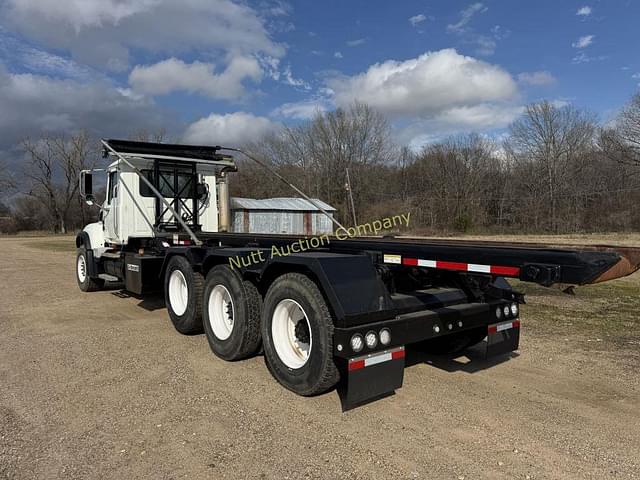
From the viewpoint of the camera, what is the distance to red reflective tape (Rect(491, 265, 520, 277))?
3193 mm

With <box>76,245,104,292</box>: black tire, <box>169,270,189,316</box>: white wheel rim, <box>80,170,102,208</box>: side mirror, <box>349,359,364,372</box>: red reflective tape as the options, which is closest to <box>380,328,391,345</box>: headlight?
<box>349,359,364,372</box>: red reflective tape

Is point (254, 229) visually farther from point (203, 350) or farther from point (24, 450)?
point (24, 450)

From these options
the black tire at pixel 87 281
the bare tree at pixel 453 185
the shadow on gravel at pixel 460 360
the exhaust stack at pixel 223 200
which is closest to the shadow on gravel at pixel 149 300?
the black tire at pixel 87 281

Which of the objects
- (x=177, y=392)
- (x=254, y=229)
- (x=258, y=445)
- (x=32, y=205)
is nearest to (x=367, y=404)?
(x=258, y=445)

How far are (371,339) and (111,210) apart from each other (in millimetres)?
6932

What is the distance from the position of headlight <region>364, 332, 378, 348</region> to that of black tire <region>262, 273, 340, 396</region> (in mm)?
292

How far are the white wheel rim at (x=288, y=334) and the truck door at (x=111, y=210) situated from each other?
530 cm

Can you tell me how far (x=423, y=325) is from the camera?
394 cm

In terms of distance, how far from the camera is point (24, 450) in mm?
3252

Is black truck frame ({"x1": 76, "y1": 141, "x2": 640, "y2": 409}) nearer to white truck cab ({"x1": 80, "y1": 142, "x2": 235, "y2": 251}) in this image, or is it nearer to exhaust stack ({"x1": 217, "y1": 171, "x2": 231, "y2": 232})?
white truck cab ({"x1": 80, "y1": 142, "x2": 235, "y2": 251})

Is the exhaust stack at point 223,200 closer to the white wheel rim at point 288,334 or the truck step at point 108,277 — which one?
the truck step at point 108,277

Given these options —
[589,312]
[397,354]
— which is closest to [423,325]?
[397,354]

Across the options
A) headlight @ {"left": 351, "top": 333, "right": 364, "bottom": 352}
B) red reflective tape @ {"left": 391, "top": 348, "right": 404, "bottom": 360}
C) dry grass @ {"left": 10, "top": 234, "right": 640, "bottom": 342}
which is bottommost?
dry grass @ {"left": 10, "top": 234, "right": 640, "bottom": 342}

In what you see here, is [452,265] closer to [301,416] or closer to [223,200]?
[301,416]
